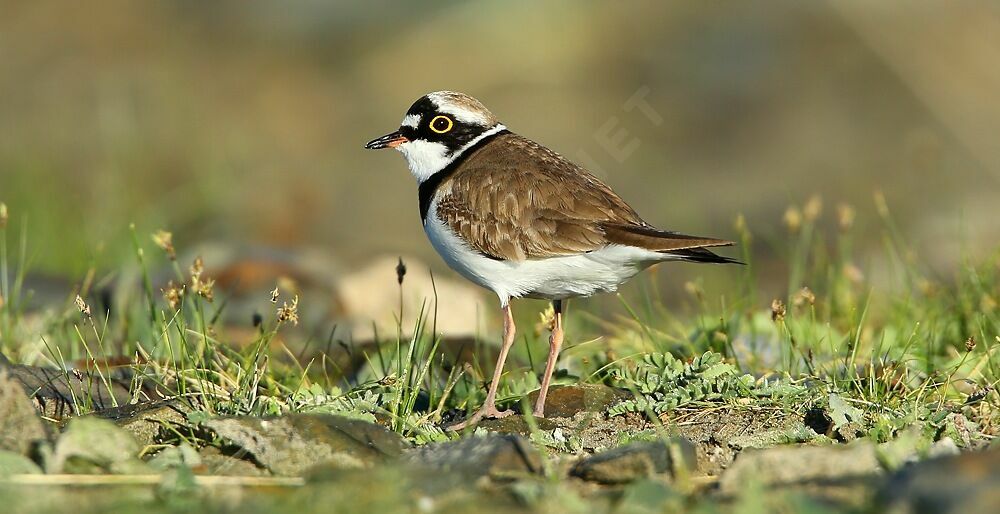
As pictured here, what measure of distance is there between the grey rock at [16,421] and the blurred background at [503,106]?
5600mm

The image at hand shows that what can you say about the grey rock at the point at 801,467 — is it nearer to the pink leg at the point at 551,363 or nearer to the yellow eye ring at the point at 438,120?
the pink leg at the point at 551,363

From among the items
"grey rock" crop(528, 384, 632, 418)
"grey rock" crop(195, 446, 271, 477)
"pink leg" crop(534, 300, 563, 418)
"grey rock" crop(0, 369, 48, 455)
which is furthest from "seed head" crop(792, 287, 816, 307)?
"grey rock" crop(0, 369, 48, 455)

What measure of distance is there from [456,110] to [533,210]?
0.92 metres

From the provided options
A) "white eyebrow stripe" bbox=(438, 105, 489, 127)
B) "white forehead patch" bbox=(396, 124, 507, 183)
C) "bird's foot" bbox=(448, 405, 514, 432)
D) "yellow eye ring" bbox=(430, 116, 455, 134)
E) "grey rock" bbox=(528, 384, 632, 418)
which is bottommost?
"bird's foot" bbox=(448, 405, 514, 432)

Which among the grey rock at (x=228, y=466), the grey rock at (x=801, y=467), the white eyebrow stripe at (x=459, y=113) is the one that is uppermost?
the white eyebrow stripe at (x=459, y=113)

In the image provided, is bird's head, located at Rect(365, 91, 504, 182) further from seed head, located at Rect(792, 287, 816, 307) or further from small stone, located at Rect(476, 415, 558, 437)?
seed head, located at Rect(792, 287, 816, 307)

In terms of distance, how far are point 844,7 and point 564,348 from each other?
10524mm

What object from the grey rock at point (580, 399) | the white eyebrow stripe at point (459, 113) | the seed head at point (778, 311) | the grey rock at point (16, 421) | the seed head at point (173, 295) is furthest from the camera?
the white eyebrow stripe at point (459, 113)

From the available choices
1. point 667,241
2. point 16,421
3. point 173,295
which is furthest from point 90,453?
point 667,241

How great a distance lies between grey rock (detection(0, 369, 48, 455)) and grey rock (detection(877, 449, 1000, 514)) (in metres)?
2.67

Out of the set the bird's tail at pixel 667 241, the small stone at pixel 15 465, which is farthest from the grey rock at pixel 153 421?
the bird's tail at pixel 667 241

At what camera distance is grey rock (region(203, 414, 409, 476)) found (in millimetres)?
4020

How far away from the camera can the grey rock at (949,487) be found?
2990 mm

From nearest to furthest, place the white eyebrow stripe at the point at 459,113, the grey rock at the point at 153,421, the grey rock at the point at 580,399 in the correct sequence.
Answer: the grey rock at the point at 153,421 < the grey rock at the point at 580,399 < the white eyebrow stripe at the point at 459,113
